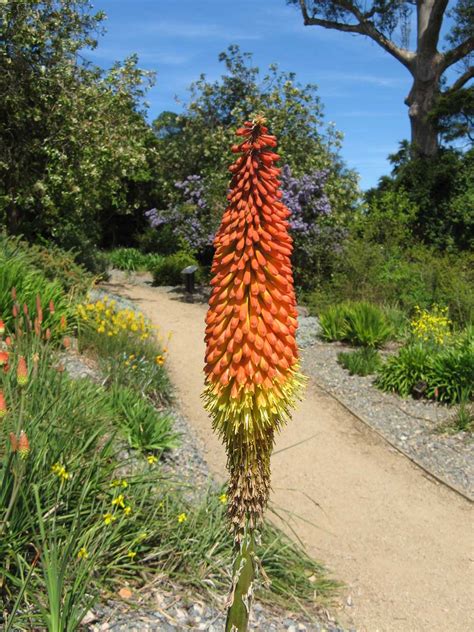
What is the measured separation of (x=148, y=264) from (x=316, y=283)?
7.96 meters

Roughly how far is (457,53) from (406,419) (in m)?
15.6

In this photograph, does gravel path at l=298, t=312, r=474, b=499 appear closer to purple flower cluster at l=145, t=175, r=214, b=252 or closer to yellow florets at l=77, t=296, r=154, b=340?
yellow florets at l=77, t=296, r=154, b=340

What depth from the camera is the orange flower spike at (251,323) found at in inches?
74.0

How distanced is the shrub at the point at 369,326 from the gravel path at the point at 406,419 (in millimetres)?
449

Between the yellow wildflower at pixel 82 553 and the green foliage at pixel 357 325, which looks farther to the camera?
the green foliage at pixel 357 325

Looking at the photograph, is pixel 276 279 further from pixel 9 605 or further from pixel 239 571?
pixel 9 605

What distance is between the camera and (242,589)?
1.90 meters

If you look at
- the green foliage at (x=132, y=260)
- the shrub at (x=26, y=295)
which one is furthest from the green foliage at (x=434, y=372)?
the green foliage at (x=132, y=260)

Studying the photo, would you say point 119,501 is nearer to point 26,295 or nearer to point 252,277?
point 252,277

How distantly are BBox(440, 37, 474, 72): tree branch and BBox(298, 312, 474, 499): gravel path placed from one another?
13.4 m

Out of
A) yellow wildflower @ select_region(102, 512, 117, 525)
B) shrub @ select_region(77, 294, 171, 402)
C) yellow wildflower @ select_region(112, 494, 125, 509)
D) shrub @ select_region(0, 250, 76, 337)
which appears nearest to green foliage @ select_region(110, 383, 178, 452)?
shrub @ select_region(77, 294, 171, 402)

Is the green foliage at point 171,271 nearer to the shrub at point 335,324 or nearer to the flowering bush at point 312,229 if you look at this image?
the flowering bush at point 312,229

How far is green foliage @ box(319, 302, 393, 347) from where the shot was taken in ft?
33.4

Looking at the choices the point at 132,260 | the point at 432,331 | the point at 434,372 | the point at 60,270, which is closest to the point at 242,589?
the point at 434,372
